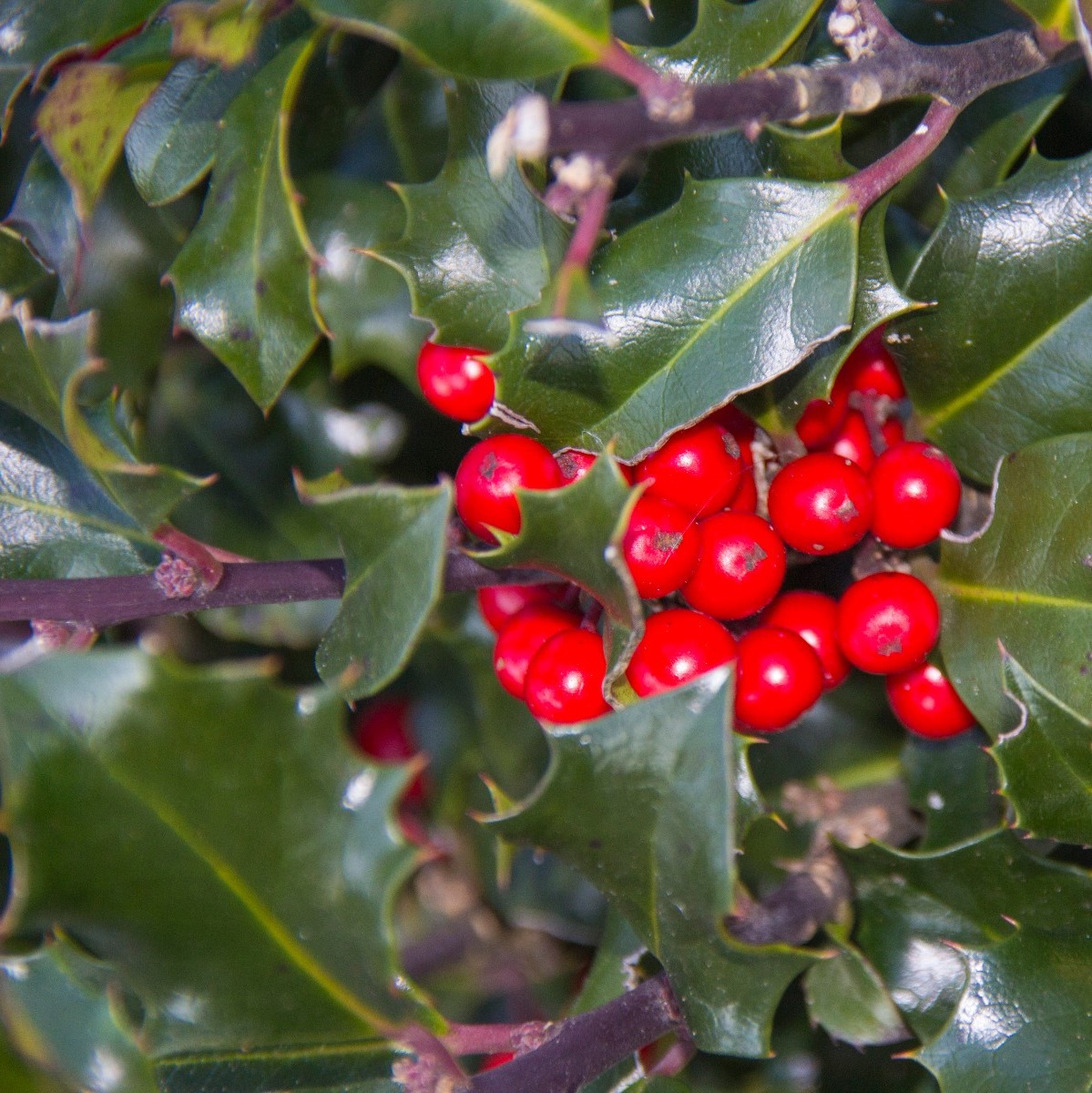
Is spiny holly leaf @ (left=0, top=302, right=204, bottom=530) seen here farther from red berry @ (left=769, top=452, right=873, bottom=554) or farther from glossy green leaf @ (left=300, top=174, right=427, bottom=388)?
red berry @ (left=769, top=452, right=873, bottom=554)

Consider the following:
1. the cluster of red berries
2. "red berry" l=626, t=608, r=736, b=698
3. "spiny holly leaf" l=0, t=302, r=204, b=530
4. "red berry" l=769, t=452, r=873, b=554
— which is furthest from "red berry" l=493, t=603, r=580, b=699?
"spiny holly leaf" l=0, t=302, r=204, b=530

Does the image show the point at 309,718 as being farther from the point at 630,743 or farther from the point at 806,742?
the point at 806,742

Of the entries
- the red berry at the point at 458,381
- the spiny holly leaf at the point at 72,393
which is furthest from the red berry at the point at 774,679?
the spiny holly leaf at the point at 72,393

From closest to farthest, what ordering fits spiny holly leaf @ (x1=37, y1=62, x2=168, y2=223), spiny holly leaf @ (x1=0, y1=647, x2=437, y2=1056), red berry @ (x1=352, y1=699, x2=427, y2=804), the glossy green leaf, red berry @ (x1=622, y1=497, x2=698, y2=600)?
spiny holly leaf @ (x1=0, y1=647, x2=437, y2=1056) < red berry @ (x1=622, y1=497, x2=698, y2=600) < spiny holly leaf @ (x1=37, y1=62, x2=168, y2=223) < the glossy green leaf < red berry @ (x1=352, y1=699, x2=427, y2=804)

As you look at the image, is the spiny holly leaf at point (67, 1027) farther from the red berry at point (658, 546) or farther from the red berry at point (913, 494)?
the red berry at point (913, 494)

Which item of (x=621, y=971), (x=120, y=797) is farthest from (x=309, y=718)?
(x=621, y=971)
